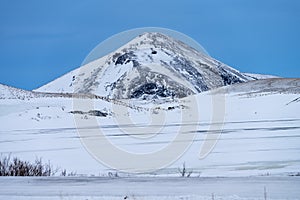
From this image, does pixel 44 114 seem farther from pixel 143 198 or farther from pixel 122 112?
pixel 143 198

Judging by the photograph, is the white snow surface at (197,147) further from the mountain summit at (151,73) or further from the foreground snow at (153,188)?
the mountain summit at (151,73)

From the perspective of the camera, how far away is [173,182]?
331 inches

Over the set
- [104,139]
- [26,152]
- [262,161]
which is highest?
[104,139]

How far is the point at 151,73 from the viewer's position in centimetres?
13650

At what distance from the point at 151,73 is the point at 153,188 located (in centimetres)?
12893

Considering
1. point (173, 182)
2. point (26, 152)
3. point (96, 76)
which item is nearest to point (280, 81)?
point (26, 152)

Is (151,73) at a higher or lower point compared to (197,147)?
higher

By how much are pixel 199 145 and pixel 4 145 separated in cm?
797

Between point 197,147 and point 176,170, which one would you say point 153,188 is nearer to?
point 176,170

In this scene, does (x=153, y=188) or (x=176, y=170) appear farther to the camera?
(x=176, y=170)

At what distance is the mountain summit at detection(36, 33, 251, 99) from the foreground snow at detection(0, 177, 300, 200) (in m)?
107

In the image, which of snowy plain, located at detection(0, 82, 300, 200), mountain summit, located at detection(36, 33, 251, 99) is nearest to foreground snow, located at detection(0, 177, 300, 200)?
snowy plain, located at detection(0, 82, 300, 200)

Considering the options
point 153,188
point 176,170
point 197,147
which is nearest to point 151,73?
point 197,147

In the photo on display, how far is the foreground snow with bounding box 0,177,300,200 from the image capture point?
6.97 metres
